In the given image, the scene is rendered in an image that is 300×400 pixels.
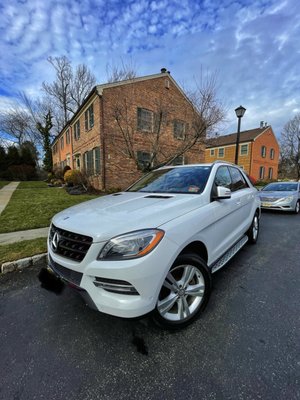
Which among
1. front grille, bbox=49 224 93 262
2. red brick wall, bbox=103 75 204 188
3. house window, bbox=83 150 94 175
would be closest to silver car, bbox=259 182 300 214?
red brick wall, bbox=103 75 204 188

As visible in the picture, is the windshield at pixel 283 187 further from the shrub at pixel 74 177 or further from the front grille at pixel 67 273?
the shrub at pixel 74 177

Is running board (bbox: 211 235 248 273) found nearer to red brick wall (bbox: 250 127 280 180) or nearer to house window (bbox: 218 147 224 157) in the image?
red brick wall (bbox: 250 127 280 180)

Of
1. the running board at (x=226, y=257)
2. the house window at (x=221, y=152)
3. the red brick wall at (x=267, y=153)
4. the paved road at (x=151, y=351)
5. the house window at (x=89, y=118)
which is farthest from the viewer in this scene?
the house window at (x=221, y=152)

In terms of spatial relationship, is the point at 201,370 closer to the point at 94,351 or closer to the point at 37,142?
the point at 94,351

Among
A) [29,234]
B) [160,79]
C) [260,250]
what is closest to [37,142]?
[160,79]

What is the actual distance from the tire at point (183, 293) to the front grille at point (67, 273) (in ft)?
2.42

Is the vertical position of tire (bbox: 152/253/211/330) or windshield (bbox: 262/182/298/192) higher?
windshield (bbox: 262/182/298/192)

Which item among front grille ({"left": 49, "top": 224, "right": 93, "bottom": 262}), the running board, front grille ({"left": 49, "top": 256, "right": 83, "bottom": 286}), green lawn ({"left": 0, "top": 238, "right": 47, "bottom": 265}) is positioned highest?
front grille ({"left": 49, "top": 224, "right": 93, "bottom": 262})

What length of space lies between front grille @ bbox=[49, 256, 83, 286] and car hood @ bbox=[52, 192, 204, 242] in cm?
38

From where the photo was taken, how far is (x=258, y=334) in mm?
2029

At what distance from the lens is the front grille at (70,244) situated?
6.03 feet

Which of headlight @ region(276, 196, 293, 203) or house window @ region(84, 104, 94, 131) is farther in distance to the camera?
house window @ region(84, 104, 94, 131)

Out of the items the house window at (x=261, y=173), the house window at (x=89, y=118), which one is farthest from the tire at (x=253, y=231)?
the house window at (x=261, y=173)

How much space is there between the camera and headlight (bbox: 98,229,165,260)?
171 centimetres
